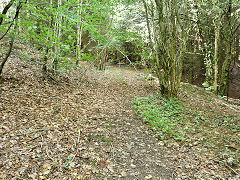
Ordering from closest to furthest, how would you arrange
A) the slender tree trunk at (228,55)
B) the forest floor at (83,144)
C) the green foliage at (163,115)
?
the forest floor at (83,144), the green foliage at (163,115), the slender tree trunk at (228,55)

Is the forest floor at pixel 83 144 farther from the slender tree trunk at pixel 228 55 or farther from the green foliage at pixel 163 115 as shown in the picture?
the slender tree trunk at pixel 228 55

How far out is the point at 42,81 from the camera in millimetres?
7070

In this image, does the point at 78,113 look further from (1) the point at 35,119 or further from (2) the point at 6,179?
(2) the point at 6,179

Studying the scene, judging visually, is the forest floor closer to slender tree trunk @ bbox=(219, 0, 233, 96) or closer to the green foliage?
the green foliage

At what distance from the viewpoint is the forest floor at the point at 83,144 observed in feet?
10.5

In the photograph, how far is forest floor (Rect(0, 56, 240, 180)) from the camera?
319cm

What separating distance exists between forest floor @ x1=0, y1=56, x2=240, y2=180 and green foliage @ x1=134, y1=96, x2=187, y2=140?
0.97 ft

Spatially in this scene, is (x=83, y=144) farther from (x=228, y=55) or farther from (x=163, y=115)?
(x=228, y=55)

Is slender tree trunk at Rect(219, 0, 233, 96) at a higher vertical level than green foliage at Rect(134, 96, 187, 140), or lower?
higher

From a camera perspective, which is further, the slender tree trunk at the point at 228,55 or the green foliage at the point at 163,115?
the slender tree trunk at the point at 228,55

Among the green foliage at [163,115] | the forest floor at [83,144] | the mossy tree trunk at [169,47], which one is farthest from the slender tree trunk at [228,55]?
the green foliage at [163,115]

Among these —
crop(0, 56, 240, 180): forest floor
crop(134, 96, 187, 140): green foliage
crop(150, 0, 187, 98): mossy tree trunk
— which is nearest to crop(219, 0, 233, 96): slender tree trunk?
crop(150, 0, 187, 98): mossy tree trunk

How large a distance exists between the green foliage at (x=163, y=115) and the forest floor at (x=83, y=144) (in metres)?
0.30

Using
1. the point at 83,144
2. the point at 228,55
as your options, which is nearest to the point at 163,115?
the point at 83,144
